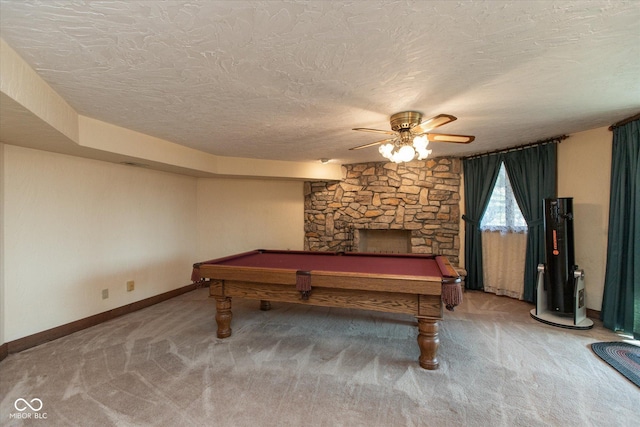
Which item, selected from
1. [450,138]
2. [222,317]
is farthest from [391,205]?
[222,317]

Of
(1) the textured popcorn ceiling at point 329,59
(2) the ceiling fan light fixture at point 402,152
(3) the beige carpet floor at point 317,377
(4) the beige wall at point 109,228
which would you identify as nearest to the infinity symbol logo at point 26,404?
(3) the beige carpet floor at point 317,377

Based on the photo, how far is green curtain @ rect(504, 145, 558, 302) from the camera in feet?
11.1

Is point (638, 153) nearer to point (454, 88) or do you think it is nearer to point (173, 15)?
point (454, 88)

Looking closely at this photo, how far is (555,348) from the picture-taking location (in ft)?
7.92

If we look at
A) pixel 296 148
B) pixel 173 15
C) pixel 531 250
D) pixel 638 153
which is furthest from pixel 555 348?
pixel 173 15

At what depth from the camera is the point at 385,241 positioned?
493 centimetres

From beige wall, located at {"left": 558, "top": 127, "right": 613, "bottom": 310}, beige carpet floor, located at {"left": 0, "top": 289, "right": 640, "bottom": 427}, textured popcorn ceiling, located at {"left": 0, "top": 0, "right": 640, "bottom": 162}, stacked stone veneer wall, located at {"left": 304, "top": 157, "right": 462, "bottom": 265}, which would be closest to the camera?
textured popcorn ceiling, located at {"left": 0, "top": 0, "right": 640, "bottom": 162}

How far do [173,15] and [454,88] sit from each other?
1774mm

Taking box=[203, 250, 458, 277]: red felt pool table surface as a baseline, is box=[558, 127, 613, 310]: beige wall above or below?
above

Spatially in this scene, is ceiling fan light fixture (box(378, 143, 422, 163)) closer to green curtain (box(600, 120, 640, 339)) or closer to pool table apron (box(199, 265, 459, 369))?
pool table apron (box(199, 265, 459, 369))

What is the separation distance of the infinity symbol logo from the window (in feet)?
16.6

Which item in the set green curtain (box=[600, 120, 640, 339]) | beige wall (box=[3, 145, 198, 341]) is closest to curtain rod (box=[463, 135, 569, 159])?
green curtain (box=[600, 120, 640, 339])

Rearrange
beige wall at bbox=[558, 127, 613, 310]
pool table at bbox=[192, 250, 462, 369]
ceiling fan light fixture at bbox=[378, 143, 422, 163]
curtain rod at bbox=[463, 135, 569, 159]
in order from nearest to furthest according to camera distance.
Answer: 1. pool table at bbox=[192, 250, 462, 369]
2. ceiling fan light fixture at bbox=[378, 143, 422, 163]
3. beige wall at bbox=[558, 127, 613, 310]
4. curtain rod at bbox=[463, 135, 569, 159]

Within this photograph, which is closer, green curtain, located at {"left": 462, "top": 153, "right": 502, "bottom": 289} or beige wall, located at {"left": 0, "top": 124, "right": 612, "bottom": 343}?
beige wall, located at {"left": 0, "top": 124, "right": 612, "bottom": 343}
